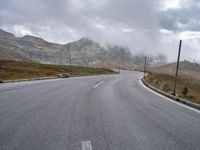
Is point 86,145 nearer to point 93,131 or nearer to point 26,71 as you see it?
point 93,131

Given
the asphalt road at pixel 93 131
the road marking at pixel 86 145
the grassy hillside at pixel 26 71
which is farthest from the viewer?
the grassy hillside at pixel 26 71

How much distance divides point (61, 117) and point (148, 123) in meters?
2.61

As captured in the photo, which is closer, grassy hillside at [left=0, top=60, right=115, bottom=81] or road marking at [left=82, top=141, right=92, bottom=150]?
road marking at [left=82, top=141, right=92, bottom=150]

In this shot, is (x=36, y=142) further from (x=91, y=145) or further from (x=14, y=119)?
(x=14, y=119)

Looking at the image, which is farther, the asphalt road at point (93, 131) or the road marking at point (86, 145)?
the asphalt road at point (93, 131)

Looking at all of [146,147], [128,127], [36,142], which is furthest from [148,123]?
[36,142]

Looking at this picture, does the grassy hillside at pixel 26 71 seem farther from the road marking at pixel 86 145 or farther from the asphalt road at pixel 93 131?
the road marking at pixel 86 145

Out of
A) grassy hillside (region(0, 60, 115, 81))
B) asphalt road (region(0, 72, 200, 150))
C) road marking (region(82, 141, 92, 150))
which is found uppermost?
road marking (region(82, 141, 92, 150))

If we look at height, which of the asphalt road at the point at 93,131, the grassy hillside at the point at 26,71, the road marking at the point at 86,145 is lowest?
the grassy hillside at the point at 26,71

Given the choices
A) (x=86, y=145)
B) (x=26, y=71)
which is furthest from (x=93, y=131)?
(x=26, y=71)

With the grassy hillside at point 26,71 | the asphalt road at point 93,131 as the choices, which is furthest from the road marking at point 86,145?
the grassy hillside at point 26,71

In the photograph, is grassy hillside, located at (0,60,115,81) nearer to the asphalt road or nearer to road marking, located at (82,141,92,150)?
the asphalt road

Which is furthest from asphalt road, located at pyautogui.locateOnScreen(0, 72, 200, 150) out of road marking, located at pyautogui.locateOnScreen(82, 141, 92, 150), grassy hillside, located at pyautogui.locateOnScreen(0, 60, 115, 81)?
grassy hillside, located at pyautogui.locateOnScreen(0, 60, 115, 81)

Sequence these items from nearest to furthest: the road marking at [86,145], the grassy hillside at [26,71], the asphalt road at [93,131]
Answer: the road marking at [86,145], the asphalt road at [93,131], the grassy hillside at [26,71]
